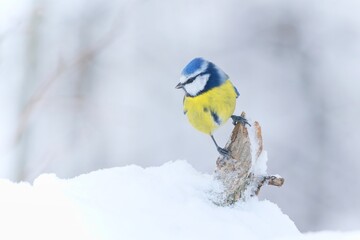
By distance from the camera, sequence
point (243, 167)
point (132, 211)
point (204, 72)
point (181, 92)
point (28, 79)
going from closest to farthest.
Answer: point (132, 211)
point (243, 167)
point (204, 72)
point (28, 79)
point (181, 92)

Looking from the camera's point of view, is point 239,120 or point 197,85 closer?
point 239,120

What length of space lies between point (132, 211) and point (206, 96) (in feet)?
1.40

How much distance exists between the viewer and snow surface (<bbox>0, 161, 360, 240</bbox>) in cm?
70

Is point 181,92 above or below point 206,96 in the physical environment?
above

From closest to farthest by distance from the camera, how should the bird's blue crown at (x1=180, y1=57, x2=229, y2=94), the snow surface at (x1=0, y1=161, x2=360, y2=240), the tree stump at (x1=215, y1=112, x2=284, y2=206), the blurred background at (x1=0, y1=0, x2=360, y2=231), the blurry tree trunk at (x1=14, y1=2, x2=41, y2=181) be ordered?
the snow surface at (x1=0, y1=161, x2=360, y2=240), the tree stump at (x1=215, y1=112, x2=284, y2=206), the bird's blue crown at (x1=180, y1=57, x2=229, y2=94), the blurry tree trunk at (x1=14, y1=2, x2=41, y2=181), the blurred background at (x1=0, y1=0, x2=360, y2=231)

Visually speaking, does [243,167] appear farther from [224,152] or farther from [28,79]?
[28,79]

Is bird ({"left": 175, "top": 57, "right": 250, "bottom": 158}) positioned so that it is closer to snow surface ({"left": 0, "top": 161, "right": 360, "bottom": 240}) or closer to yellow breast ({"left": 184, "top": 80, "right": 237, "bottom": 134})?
yellow breast ({"left": 184, "top": 80, "right": 237, "bottom": 134})

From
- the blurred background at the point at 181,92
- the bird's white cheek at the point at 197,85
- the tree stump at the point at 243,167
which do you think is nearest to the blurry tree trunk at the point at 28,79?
the blurred background at the point at 181,92

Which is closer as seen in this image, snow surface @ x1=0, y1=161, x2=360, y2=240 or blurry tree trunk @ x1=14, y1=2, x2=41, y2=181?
snow surface @ x1=0, y1=161, x2=360, y2=240

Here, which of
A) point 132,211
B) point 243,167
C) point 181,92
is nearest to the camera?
point 132,211

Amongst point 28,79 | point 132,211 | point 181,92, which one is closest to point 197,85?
point 132,211

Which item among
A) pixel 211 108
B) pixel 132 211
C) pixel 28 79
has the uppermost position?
pixel 28 79

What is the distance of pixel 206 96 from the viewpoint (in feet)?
3.70

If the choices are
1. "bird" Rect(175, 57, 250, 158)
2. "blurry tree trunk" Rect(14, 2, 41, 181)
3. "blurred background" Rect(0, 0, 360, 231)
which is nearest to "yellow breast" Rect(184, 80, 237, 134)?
"bird" Rect(175, 57, 250, 158)
